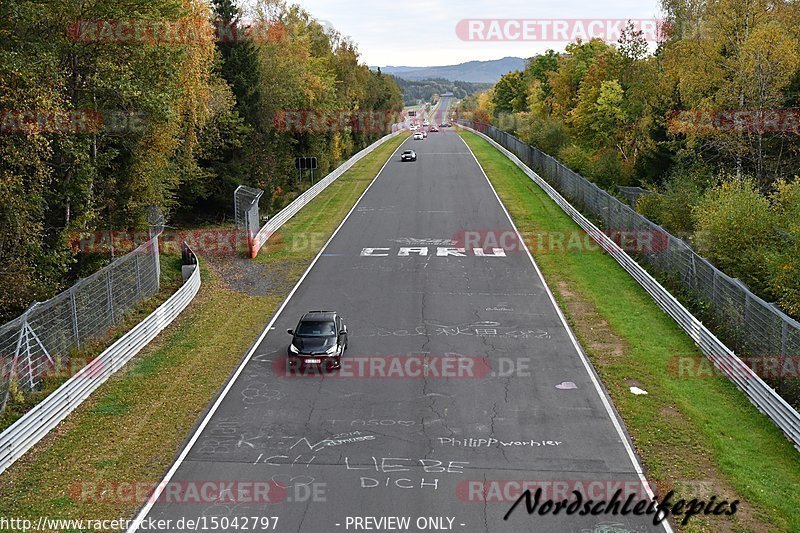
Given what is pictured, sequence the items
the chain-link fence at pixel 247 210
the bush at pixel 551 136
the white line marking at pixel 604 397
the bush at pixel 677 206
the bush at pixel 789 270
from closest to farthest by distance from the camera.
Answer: the white line marking at pixel 604 397
the bush at pixel 789 270
the bush at pixel 677 206
the chain-link fence at pixel 247 210
the bush at pixel 551 136

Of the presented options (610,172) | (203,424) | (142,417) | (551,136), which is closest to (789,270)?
(203,424)

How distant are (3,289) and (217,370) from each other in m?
7.20

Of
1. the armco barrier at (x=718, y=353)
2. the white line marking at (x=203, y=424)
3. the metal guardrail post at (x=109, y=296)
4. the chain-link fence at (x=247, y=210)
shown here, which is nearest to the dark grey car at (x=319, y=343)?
the white line marking at (x=203, y=424)

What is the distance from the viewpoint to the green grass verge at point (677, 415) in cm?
1479

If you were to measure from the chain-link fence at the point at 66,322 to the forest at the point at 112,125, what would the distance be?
6.82 feet

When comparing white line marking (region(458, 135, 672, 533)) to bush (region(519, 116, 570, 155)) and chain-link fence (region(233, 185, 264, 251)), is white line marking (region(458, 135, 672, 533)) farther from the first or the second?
bush (region(519, 116, 570, 155))

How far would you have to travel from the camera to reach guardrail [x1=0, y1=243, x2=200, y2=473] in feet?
52.3

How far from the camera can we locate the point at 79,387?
62.9 ft

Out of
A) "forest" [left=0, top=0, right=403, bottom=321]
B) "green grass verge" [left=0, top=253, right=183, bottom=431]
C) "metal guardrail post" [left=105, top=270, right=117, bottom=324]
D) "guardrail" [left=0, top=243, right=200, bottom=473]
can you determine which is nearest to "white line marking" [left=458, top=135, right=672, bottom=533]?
"guardrail" [left=0, top=243, right=200, bottom=473]

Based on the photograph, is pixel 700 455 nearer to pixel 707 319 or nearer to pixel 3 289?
pixel 707 319

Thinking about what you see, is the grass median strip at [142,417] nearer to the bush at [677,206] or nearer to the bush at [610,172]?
the bush at [677,206]

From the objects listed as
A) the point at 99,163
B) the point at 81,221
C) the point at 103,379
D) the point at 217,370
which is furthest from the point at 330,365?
the point at 99,163

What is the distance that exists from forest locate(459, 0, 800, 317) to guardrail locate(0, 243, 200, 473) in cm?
2060

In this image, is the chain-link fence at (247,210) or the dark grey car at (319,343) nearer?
the dark grey car at (319,343)
